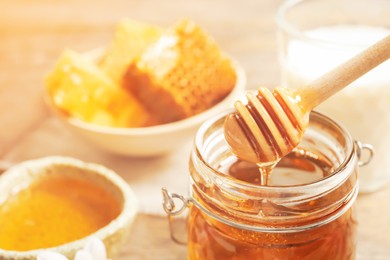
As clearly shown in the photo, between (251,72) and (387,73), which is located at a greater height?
(387,73)

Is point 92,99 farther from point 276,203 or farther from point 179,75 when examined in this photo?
point 276,203

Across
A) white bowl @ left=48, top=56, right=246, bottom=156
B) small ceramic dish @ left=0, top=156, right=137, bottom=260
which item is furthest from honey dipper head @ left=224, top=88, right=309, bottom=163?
white bowl @ left=48, top=56, right=246, bottom=156

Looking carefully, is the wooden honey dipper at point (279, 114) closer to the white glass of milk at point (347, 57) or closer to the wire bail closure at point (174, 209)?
the wire bail closure at point (174, 209)

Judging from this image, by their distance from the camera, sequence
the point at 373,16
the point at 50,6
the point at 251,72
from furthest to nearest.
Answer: the point at 50,6 → the point at 251,72 → the point at 373,16

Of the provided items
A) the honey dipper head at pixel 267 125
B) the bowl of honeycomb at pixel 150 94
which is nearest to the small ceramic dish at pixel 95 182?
the bowl of honeycomb at pixel 150 94

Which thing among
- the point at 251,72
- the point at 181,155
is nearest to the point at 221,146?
the point at 181,155

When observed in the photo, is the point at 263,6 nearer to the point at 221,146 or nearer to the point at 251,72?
the point at 251,72

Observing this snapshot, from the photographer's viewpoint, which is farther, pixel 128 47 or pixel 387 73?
pixel 128 47

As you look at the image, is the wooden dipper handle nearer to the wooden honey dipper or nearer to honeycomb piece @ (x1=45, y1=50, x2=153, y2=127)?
the wooden honey dipper
